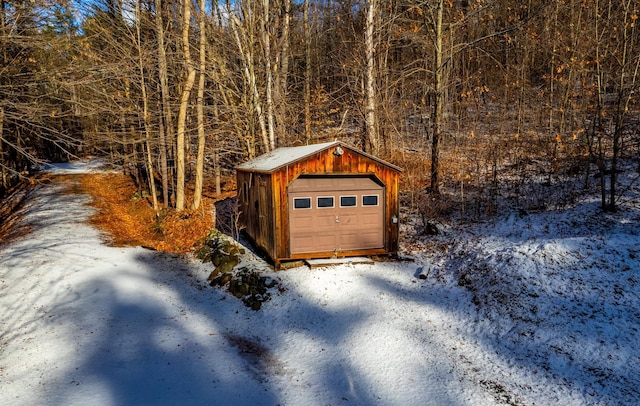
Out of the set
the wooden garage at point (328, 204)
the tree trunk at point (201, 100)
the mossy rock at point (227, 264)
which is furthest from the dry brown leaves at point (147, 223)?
the wooden garage at point (328, 204)

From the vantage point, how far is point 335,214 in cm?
1200

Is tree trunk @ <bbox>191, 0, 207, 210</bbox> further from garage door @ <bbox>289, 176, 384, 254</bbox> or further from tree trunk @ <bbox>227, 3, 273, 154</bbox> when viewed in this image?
garage door @ <bbox>289, 176, 384, 254</bbox>

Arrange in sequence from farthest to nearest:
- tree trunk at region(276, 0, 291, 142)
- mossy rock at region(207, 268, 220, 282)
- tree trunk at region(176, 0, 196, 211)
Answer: tree trunk at region(276, 0, 291, 142) → tree trunk at region(176, 0, 196, 211) → mossy rock at region(207, 268, 220, 282)

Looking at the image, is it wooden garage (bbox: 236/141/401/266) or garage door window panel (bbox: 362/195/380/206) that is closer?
wooden garage (bbox: 236/141/401/266)

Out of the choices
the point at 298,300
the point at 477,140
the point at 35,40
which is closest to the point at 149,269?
the point at 298,300

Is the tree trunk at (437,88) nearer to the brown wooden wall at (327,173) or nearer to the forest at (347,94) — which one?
the forest at (347,94)

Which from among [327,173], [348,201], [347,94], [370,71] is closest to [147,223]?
[327,173]

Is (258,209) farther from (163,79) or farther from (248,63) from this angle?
(163,79)

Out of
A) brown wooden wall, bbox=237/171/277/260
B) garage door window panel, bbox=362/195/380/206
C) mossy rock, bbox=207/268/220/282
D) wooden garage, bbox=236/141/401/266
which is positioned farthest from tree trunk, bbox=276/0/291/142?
mossy rock, bbox=207/268/220/282

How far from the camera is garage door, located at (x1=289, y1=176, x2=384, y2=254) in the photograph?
38.4 feet

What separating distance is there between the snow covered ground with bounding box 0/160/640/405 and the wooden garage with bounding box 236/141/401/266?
0.84 m

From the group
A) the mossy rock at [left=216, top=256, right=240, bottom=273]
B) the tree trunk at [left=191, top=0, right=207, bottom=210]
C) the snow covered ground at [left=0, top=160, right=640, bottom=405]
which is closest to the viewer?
the snow covered ground at [left=0, top=160, right=640, bottom=405]

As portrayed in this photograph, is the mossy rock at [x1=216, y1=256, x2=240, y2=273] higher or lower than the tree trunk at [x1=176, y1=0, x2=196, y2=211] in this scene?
lower

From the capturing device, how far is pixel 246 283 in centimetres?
1076
